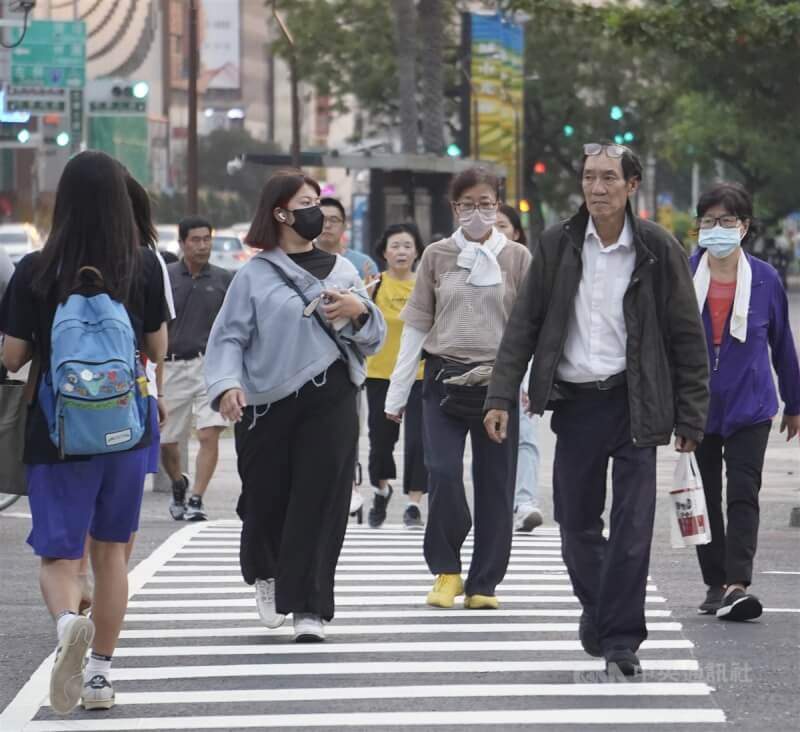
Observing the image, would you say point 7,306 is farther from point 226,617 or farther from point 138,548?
point 138,548

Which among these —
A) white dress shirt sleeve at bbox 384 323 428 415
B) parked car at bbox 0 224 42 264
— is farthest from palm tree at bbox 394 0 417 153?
white dress shirt sleeve at bbox 384 323 428 415

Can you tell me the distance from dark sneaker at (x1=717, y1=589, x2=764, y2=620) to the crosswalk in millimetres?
253

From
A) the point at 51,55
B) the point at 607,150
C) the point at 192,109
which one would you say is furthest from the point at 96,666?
the point at 51,55

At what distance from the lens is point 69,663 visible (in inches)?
251

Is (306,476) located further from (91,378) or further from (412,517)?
(412,517)

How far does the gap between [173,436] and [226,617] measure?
518 cm

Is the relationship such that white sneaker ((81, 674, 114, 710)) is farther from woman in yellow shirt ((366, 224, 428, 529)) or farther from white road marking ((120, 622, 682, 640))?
woman in yellow shirt ((366, 224, 428, 529))

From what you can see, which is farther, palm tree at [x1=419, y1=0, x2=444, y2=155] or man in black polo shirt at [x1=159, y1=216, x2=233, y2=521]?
palm tree at [x1=419, y1=0, x2=444, y2=155]

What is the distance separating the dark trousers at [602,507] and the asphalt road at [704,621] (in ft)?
1.22

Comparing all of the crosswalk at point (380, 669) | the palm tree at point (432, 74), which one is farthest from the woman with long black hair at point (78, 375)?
the palm tree at point (432, 74)

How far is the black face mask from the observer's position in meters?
8.18

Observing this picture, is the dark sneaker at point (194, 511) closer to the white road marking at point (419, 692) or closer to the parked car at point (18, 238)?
the white road marking at point (419, 692)

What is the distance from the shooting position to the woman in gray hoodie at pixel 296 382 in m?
8.08

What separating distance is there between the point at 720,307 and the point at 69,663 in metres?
3.52
